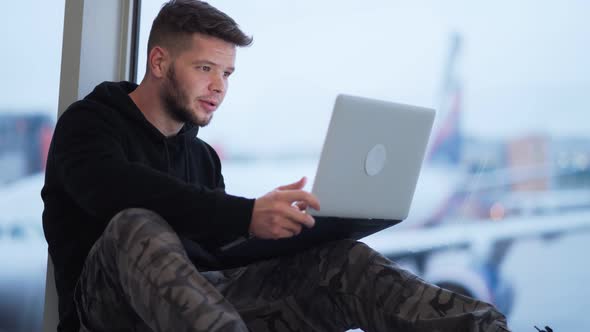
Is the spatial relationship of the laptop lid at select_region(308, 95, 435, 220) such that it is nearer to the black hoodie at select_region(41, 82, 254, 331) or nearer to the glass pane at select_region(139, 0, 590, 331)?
the black hoodie at select_region(41, 82, 254, 331)

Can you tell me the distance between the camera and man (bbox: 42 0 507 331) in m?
1.09

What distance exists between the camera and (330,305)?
1360 mm

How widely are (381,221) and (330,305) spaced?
0.19 m

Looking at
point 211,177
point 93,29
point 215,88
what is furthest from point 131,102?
point 93,29

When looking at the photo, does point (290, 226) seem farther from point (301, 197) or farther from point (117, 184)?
point (117, 184)

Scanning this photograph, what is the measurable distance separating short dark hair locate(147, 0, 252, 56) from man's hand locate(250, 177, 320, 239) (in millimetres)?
564

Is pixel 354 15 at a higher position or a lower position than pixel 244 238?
higher

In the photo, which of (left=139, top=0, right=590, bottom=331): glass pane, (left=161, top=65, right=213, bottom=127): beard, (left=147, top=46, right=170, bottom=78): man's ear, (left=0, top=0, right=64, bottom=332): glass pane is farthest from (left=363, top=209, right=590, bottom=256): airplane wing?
(left=0, top=0, right=64, bottom=332): glass pane

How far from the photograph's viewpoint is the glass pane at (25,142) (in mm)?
2166

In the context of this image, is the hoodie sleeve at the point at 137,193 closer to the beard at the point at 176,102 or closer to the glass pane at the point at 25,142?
the beard at the point at 176,102

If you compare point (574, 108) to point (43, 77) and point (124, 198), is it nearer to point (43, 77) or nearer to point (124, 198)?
point (124, 198)

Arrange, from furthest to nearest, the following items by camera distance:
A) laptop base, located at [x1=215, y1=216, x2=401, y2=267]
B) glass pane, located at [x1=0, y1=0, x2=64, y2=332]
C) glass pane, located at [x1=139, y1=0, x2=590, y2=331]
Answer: glass pane, located at [x1=0, y1=0, x2=64, y2=332], glass pane, located at [x1=139, y1=0, x2=590, y2=331], laptop base, located at [x1=215, y1=216, x2=401, y2=267]

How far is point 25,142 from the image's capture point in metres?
2.21

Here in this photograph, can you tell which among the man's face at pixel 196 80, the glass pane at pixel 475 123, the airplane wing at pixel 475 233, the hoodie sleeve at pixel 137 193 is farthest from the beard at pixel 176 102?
the airplane wing at pixel 475 233
